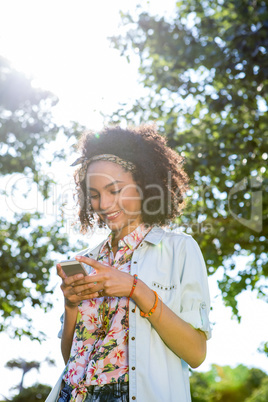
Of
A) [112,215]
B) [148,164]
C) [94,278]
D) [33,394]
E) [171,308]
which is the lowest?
[171,308]

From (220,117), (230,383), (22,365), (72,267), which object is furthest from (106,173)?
(230,383)

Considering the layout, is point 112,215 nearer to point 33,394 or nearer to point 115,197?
point 115,197

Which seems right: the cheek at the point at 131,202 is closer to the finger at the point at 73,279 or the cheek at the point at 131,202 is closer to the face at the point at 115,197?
the face at the point at 115,197

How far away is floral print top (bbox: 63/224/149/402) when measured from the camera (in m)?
2.05

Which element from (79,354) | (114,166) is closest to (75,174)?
(114,166)

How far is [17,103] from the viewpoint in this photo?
5938mm

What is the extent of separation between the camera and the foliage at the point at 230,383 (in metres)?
43.3

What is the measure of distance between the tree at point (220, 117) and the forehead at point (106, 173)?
294 cm

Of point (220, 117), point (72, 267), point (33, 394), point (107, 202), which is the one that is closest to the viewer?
point (72, 267)

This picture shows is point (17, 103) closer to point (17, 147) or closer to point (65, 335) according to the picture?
point (17, 147)

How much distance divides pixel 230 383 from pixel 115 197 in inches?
1923

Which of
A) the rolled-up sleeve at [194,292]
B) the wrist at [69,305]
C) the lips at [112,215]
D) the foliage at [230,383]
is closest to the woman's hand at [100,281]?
the wrist at [69,305]

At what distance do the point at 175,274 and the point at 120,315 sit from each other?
317mm

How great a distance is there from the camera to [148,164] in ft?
8.89
